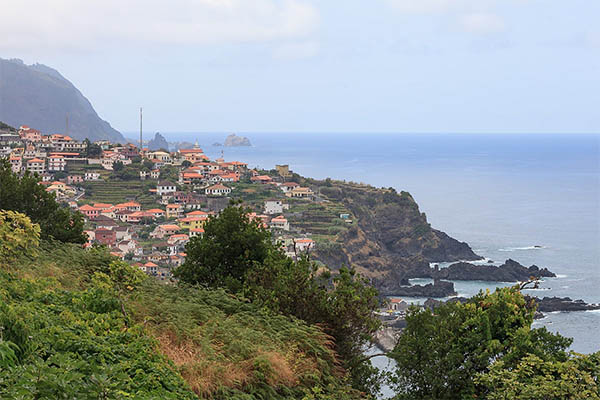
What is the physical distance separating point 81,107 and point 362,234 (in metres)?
126

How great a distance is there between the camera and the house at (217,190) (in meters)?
56.4

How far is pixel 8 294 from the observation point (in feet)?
16.3

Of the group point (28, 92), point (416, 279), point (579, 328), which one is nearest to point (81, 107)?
point (28, 92)

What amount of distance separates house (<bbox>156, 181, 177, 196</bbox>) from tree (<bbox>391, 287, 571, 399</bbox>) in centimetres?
4956

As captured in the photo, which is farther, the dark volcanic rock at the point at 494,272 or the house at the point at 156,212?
the house at the point at 156,212

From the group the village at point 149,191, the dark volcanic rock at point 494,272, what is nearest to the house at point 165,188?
the village at point 149,191

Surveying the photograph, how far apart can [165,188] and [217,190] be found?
15.1ft

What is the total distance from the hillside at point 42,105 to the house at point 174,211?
83.3m

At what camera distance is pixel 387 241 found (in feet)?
178

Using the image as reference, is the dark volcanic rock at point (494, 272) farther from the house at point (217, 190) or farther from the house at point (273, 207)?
the house at point (217, 190)

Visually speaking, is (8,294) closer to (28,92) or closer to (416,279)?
(416,279)

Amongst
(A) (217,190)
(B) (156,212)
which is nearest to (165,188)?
(A) (217,190)

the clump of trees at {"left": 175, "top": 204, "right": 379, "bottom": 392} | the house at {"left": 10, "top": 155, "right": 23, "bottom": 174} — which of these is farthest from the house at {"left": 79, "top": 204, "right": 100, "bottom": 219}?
the clump of trees at {"left": 175, "top": 204, "right": 379, "bottom": 392}

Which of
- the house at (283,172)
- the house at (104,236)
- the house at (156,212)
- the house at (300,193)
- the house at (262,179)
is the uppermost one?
the house at (283,172)
